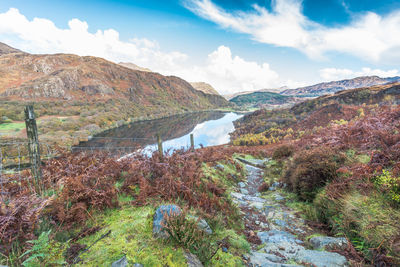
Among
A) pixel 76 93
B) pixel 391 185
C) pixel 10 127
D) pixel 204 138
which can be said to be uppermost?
pixel 76 93

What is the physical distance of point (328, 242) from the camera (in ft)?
10.6

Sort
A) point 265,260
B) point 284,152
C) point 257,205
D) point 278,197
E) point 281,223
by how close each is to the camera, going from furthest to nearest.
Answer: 1. point 284,152
2. point 278,197
3. point 257,205
4. point 281,223
5. point 265,260

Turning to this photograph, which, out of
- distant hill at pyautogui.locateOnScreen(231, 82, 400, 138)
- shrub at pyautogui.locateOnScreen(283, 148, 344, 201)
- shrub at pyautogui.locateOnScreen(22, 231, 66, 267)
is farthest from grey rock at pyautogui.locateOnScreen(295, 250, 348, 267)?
distant hill at pyautogui.locateOnScreen(231, 82, 400, 138)

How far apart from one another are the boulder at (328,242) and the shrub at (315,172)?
2329 mm

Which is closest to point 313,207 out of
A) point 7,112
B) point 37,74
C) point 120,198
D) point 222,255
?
point 222,255

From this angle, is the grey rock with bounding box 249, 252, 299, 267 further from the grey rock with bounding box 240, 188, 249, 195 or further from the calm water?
the calm water

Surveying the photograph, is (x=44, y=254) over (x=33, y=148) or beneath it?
beneath

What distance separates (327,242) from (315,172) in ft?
9.22

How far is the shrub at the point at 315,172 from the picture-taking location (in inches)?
213

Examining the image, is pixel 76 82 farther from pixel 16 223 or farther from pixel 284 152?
pixel 16 223

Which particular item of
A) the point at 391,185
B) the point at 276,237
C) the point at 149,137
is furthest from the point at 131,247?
the point at 149,137

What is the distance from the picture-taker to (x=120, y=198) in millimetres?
4184

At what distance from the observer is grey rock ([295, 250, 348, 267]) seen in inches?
103

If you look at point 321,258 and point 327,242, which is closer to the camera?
point 321,258
